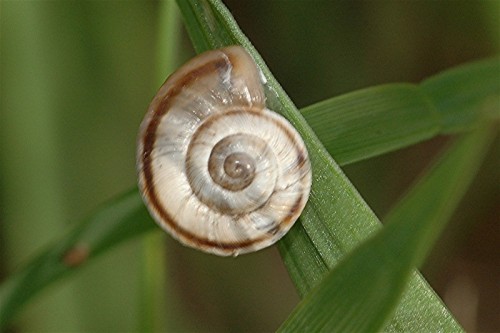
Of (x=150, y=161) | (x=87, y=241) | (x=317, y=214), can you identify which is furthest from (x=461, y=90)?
(x=87, y=241)

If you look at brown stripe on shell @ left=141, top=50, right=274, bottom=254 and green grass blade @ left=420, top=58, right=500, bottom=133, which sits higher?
brown stripe on shell @ left=141, top=50, right=274, bottom=254

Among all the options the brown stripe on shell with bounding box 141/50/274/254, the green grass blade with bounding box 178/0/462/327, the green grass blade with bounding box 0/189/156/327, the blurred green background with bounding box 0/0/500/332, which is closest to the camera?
the green grass blade with bounding box 178/0/462/327

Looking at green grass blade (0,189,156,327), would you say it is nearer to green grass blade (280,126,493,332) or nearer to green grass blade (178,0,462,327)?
green grass blade (178,0,462,327)

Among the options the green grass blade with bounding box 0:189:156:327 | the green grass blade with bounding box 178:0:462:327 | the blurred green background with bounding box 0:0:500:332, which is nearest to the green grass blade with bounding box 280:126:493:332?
the green grass blade with bounding box 178:0:462:327

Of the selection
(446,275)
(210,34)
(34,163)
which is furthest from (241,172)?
(446,275)

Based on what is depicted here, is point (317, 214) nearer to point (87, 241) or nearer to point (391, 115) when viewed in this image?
point (391, 115)

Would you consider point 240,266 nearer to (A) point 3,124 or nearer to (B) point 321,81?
(B) point 321,81

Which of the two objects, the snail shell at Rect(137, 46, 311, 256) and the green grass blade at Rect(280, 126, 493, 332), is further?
the snail shell at Rect(137, 46, 311, 256)
